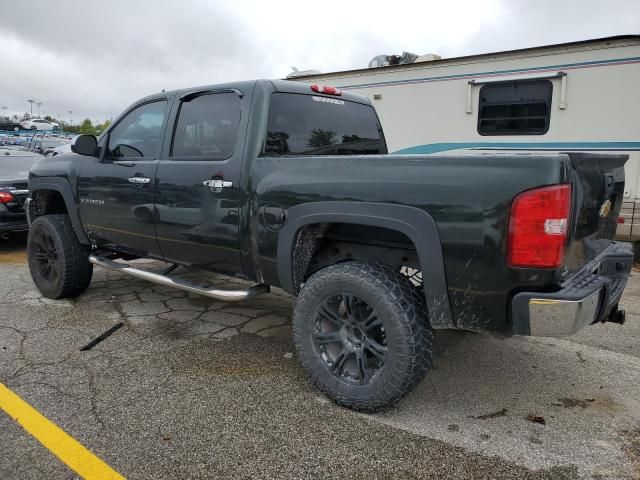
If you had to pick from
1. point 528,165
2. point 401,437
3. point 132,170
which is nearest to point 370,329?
point 401,437

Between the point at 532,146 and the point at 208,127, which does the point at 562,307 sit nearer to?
the point at 208,127

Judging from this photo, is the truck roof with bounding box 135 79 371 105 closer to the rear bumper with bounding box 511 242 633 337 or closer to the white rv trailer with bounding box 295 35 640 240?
the rear bumper with bounding box 511 242 633 337

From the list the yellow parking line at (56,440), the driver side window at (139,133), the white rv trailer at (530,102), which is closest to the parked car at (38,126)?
the white rv trailer at (530,102)

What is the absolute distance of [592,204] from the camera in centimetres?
269

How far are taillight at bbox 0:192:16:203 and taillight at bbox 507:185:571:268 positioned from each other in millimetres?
7063

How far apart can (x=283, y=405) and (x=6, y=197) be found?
6040 millimetres

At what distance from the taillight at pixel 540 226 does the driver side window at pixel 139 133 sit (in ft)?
9.07

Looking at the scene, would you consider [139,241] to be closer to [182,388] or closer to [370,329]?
[182,388]

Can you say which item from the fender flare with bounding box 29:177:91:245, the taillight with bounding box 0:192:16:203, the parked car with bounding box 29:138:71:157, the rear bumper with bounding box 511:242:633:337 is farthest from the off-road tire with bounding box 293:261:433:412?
the parked car with bounding box 29:138:71:157

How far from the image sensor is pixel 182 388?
10.4ft

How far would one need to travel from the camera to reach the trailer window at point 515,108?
22.0ft

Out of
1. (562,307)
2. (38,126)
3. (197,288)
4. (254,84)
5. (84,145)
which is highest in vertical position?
(38,126)

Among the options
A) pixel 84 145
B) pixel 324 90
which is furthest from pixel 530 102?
pixel 84 145

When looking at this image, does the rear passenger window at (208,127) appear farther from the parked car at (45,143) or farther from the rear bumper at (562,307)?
the parked car at (45,143)
